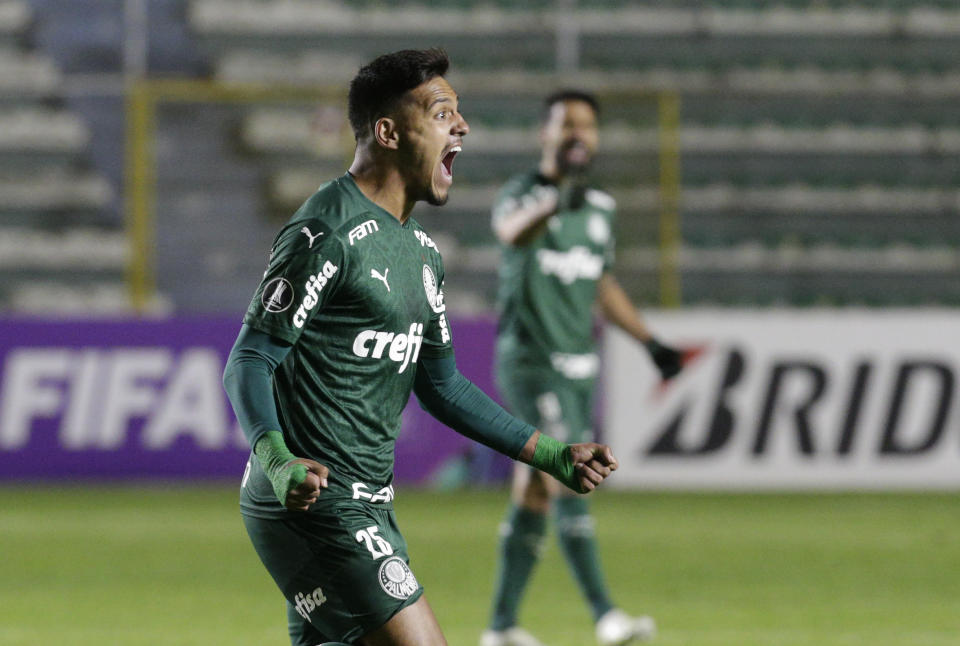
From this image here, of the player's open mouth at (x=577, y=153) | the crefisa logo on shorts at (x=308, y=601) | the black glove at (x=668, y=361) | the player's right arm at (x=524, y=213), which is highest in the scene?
the player's open mouth at (x=577, y=153)

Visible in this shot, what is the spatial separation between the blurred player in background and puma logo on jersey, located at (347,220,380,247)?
2.60 metres

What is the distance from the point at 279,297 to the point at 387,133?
1.51ft

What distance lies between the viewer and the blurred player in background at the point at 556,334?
20.5 ft

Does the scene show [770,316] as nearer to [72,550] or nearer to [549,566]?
[549,566]

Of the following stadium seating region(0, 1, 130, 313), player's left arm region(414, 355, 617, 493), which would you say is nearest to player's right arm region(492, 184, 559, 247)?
player's left arm region(414, 355, 617, 493)

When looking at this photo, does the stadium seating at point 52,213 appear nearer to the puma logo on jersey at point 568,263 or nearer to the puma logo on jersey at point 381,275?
the puma logo on jersey at point 568,263

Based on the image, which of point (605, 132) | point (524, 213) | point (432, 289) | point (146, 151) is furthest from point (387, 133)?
point (146, 151)

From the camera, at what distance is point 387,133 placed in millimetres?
3568

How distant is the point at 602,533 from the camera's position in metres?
10.1

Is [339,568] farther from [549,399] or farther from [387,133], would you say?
[549,399]

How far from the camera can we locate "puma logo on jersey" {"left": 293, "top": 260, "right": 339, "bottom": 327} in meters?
3.36

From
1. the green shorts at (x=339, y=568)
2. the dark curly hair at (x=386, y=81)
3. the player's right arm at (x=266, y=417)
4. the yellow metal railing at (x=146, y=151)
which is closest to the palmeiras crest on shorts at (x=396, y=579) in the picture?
the green shorts at (x=339, y=568)

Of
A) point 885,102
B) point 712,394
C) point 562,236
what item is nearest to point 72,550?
point 562,236

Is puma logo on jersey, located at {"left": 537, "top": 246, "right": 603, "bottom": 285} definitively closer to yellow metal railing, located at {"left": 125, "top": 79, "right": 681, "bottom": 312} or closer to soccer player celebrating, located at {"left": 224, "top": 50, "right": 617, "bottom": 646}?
soccer player celebrating, located at {"left": 224, "top": 50, "right": 617, "bottom": 646}
